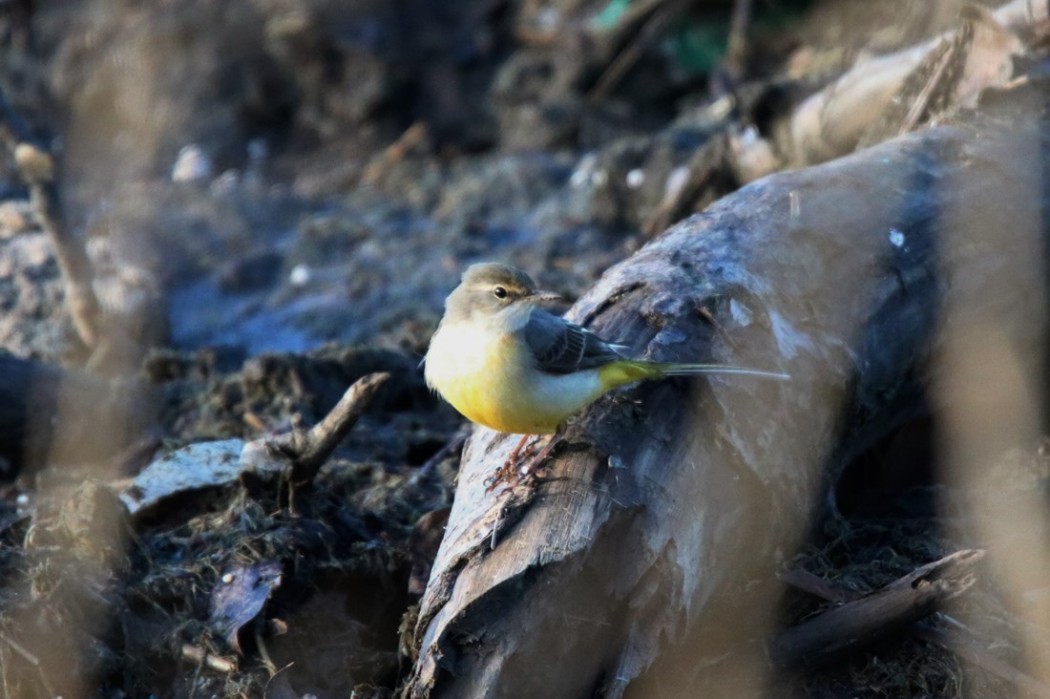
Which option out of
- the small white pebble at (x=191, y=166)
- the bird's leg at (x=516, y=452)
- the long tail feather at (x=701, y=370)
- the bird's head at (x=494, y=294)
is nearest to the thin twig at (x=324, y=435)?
the bird's head at (x=494, y=294)

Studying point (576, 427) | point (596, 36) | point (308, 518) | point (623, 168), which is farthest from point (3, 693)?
point (596, 36)

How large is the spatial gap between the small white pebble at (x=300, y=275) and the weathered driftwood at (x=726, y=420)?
17.3 feet

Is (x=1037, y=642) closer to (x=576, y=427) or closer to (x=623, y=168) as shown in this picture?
(x=576, y=427)

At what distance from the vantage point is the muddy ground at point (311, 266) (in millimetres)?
4949

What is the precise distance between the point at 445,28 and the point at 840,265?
8304 mm

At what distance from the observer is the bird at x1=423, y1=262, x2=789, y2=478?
4797 millimetres

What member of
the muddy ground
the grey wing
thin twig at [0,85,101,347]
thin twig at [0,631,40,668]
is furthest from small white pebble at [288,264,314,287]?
thin twig at [0,631,40,668]

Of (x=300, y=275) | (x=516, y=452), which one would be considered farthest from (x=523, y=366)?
(x=300, y=275)

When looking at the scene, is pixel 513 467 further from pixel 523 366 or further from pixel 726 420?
pixel 726 420

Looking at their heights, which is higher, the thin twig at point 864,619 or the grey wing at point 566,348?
the grey wing at point 566,348

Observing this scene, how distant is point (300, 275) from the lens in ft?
34.5

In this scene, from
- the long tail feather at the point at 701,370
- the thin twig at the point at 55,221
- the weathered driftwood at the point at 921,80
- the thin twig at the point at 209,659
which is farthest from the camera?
the thin twig at the point at 55,221

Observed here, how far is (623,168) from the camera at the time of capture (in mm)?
10500

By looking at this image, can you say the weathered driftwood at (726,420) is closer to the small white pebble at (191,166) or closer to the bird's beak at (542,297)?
the bird's beak at (542,297)
